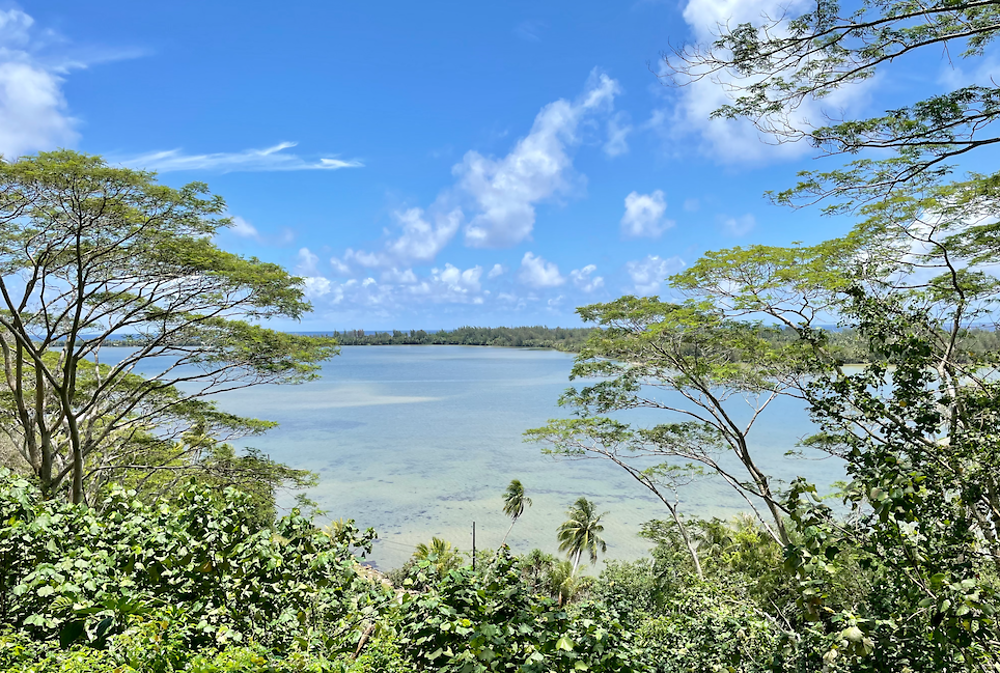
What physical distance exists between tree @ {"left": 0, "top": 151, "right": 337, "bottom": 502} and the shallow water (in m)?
13.0

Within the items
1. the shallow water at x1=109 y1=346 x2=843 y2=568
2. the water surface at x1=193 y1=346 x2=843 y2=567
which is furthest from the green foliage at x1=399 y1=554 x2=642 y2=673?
the shallow water at x1=109 y1=346 x2=843 y2=568

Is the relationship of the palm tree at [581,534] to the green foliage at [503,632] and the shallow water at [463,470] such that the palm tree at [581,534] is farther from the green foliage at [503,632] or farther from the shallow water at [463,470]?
the green foliage at [503,632]

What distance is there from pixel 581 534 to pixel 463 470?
1090 cm

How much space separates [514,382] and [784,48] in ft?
215

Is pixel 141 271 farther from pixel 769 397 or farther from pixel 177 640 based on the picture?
pixel 769 397

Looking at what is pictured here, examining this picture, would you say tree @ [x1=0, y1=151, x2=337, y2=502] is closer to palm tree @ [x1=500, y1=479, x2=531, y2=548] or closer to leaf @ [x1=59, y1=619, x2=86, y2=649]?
leaf @ [x1=59, y1=619, x2=86, y2=649]

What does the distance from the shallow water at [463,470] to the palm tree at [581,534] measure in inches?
44.4

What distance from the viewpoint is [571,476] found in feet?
99.9

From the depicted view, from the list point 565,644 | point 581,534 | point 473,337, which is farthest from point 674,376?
point 473,337

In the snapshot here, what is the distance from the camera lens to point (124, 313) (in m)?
8.44

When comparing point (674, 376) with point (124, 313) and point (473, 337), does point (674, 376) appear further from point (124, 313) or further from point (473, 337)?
point (473, 337)

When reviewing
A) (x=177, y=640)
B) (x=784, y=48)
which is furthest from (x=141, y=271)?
(x=784, y=48)

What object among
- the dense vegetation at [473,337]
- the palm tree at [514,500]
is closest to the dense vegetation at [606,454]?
the palm tree at [514,500]

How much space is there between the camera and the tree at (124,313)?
20.6 ft
